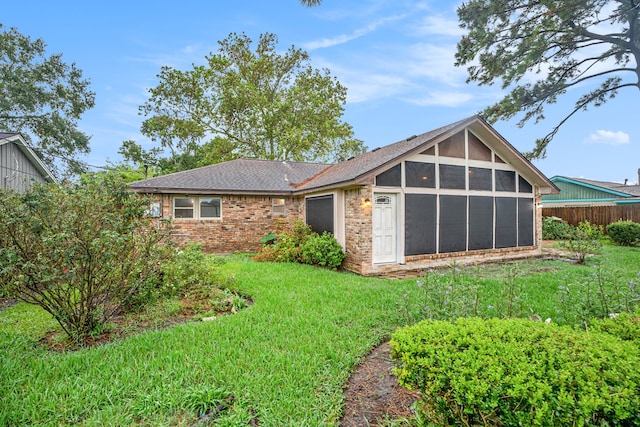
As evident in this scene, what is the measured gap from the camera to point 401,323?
426 centimetres

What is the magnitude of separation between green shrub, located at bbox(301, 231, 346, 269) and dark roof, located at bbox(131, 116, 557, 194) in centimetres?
167

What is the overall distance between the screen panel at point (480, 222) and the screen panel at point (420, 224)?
156 cm

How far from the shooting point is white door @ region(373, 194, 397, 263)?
8.63 metres

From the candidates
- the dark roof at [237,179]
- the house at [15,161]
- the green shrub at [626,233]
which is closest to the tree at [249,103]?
the dark roof at [237,179]

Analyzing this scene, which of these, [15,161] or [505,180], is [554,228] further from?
[15,161]

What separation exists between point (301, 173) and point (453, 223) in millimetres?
7941

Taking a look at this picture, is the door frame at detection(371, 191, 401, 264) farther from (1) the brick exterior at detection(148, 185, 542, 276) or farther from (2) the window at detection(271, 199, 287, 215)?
(2) the window at detection(271, 199, 287, 215)

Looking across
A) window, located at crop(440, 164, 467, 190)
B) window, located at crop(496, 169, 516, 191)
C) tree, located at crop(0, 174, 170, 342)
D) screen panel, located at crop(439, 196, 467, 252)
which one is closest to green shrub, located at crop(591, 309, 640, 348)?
tree, located at crop(0, 174, 170, 342)

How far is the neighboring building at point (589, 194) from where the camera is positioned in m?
17.2

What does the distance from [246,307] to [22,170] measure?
13.0 metres

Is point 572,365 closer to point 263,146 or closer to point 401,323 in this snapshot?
point 401,323

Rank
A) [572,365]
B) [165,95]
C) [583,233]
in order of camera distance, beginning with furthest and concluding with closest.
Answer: [165,95]
[583,233]
[572,365]

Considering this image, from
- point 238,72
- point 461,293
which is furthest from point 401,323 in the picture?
point 238,72

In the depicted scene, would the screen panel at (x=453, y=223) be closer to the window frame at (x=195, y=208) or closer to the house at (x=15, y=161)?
the window frame at (x=195, y=208)
